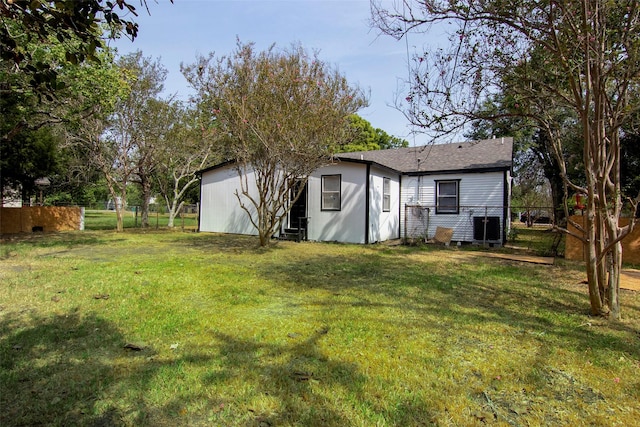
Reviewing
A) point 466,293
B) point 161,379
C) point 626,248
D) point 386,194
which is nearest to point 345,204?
point 386,194

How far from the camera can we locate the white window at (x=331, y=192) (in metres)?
12.5

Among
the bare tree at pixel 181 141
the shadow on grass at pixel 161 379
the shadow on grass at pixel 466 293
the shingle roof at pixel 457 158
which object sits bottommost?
the shadow on grass at pixel 161 379

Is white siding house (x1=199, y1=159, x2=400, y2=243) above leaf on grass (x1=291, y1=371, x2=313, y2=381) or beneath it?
above

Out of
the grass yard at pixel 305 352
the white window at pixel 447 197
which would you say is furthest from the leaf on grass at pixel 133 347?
the white window at pixel 447 197

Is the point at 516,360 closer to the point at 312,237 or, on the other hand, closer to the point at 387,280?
the point at 387,280

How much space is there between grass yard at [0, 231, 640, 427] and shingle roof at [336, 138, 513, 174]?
24.4 feet

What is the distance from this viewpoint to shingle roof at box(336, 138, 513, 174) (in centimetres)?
1290

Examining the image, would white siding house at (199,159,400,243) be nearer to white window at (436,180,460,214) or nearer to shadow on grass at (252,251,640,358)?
white window at (436,180,460,214)

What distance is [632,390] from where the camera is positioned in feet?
8.70

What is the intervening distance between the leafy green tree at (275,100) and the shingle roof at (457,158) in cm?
331

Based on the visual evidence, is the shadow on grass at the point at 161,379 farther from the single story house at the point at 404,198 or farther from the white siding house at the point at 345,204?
the single story house at the point at 404,198

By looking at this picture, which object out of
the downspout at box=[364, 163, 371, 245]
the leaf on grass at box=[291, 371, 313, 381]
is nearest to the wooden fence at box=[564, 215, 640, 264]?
the downspout at box=[364, 163, 371, 245]

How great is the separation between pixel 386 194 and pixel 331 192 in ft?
6.94

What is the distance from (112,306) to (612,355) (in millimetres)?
5379
